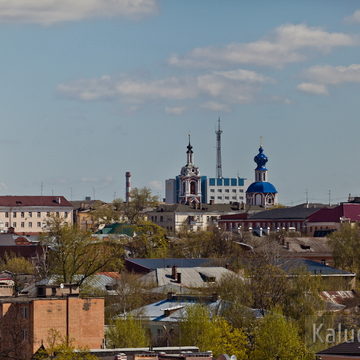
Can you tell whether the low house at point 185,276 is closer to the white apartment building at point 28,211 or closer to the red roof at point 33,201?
the white apartment building at point 28,211

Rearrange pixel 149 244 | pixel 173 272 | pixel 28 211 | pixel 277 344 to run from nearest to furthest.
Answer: pixel 277 344, pixel 173 272, pixel 149 244, pixel 28 211

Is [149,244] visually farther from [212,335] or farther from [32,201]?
[32,201]

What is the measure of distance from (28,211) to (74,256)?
9460 cm

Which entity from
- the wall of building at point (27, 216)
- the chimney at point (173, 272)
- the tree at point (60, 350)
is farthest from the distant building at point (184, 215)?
the tree at point (60, 350)

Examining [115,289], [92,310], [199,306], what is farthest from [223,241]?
[92,310]

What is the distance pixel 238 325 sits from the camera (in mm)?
58219

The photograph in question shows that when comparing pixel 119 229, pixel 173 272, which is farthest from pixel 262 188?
pixel 173 272

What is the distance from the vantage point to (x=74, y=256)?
76.7 meters

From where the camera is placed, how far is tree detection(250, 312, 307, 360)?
52.1 meters

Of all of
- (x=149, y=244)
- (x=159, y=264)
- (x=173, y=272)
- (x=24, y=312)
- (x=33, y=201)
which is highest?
(x=33, y=201)

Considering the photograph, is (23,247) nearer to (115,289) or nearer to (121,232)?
(121,232)

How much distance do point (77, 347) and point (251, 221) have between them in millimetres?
112244

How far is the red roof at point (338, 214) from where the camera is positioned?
14462 cm

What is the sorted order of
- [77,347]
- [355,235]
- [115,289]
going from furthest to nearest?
[355,235]
[115,289]
[77,347]
